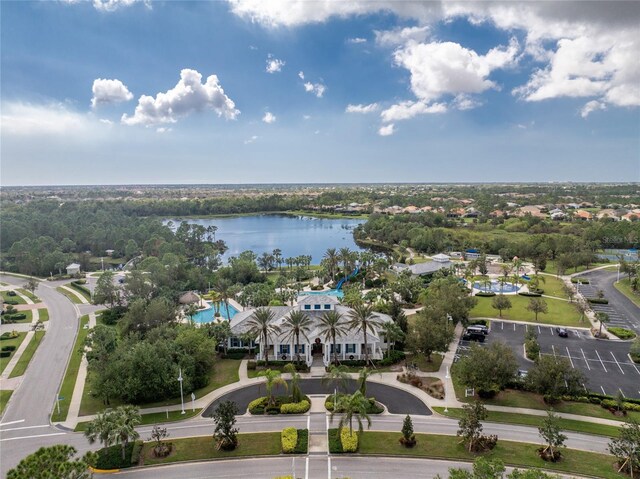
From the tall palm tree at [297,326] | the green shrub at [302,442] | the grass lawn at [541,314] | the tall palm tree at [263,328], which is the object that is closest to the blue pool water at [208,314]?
the tall palm tree at [263,328]

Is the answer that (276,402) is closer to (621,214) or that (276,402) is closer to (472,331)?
(472,331)

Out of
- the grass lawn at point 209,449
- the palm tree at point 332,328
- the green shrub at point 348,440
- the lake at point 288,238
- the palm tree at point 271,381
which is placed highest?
the palm tree at point 332,328

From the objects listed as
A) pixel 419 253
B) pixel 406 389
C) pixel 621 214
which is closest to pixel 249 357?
pixel 406 389

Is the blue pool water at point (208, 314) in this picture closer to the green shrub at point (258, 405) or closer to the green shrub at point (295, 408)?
the green shrub at point (258, 405)

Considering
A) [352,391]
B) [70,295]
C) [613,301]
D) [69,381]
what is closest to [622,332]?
[613,301]

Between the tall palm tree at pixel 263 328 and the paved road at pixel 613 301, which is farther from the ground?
the tall palm tree at pixel 263 328

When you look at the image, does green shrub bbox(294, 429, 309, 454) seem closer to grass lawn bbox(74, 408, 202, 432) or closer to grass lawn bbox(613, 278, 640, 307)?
grass lawn bbox(74, 408, 202, 432)
